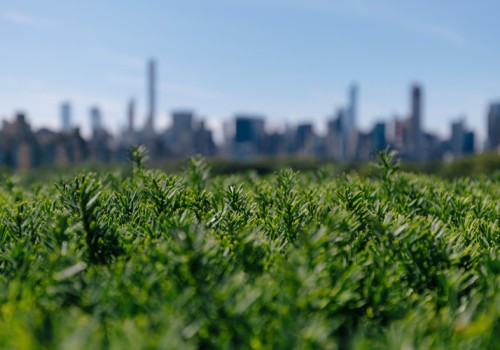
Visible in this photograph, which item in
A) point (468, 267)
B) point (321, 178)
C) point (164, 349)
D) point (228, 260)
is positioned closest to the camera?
point (164, 349)

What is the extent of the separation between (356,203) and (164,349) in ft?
8.08

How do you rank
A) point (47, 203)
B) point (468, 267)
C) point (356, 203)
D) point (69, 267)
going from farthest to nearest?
1. point (47, 203)
2. point (356, 203)
3. point (468, 267)
4. point (69, 267)

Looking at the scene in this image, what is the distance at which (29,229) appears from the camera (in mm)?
3494

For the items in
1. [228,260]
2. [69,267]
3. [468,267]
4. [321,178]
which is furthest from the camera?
[321,178]

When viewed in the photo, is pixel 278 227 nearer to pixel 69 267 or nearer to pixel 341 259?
pixel 341 259

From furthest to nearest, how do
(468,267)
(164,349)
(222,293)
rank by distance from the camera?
(468,267) < (222,293) < (164,349)

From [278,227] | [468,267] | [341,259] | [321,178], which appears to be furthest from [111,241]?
[321,178]

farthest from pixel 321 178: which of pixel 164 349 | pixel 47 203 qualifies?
pixel 164 349

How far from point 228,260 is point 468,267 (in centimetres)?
145

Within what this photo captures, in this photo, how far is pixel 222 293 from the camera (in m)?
2.09

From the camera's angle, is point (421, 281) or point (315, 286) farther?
point (421, 281)

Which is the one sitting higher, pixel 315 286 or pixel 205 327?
pixel 315 286

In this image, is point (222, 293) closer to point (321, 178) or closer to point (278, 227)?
point (278, 227)

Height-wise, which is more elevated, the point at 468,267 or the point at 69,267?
the point at 69,267
